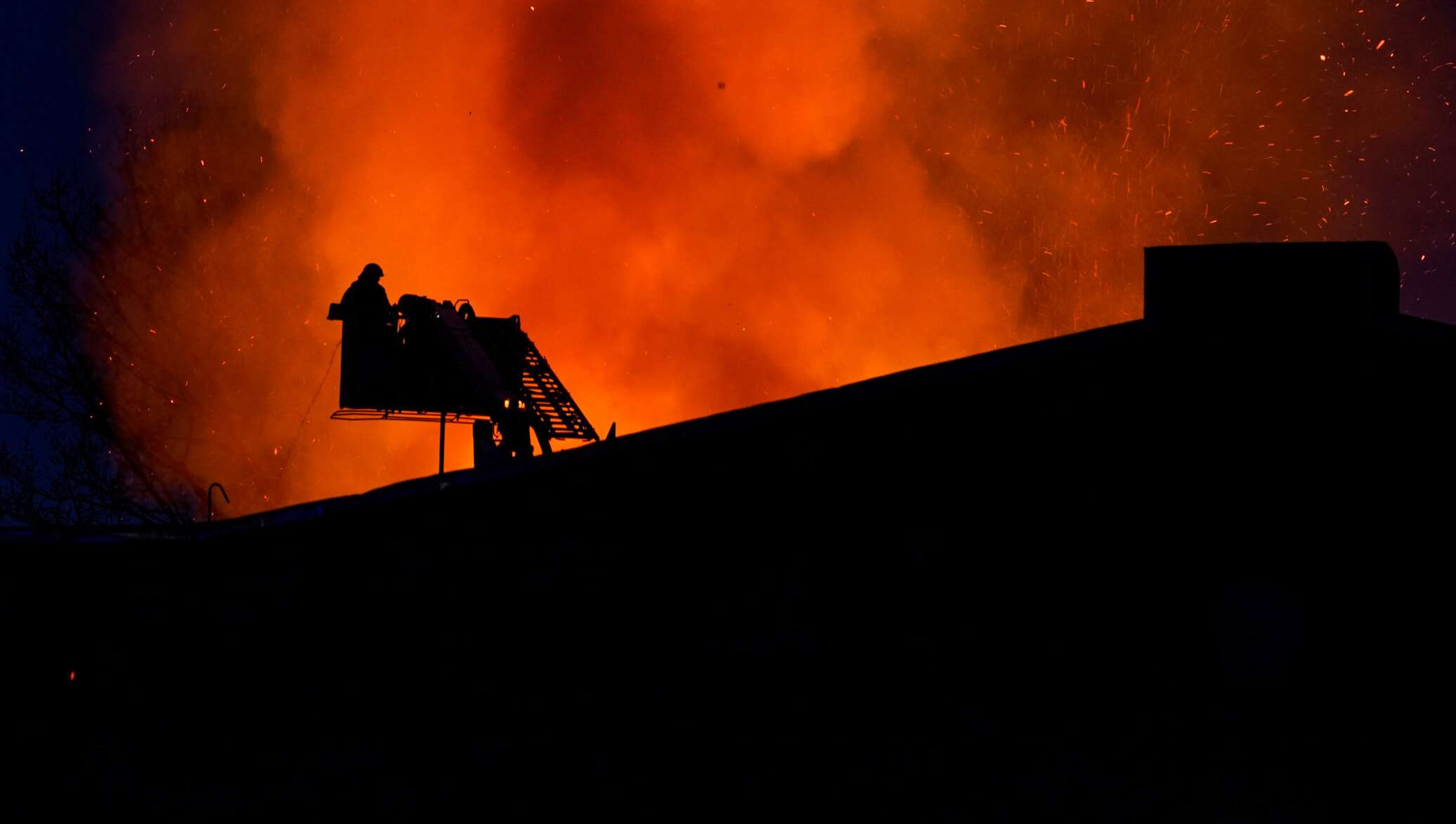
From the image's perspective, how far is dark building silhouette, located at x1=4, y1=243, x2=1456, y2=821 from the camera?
6.39m

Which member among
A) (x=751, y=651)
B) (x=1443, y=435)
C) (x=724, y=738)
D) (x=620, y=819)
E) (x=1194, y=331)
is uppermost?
(x=1194, y=331)

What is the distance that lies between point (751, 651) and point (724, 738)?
51cm

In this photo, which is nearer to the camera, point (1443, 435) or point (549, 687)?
point (1443, 435)

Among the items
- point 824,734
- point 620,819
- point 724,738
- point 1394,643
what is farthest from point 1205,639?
point 620,819

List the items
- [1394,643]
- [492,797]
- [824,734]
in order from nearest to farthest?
1. [1394,643]
2. [824,734]
3. [492,797]

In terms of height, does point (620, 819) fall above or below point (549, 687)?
below

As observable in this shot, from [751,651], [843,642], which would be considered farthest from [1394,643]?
[751,651]

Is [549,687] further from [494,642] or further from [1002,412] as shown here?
[1002,412]

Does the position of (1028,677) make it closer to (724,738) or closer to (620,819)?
(724,738)

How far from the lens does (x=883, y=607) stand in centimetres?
695

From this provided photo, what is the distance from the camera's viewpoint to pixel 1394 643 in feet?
20.6

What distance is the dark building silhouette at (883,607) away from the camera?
6.39 meters

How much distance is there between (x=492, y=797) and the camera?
7.36 m

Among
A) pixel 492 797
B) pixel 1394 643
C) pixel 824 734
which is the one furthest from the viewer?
pixel 492 797
